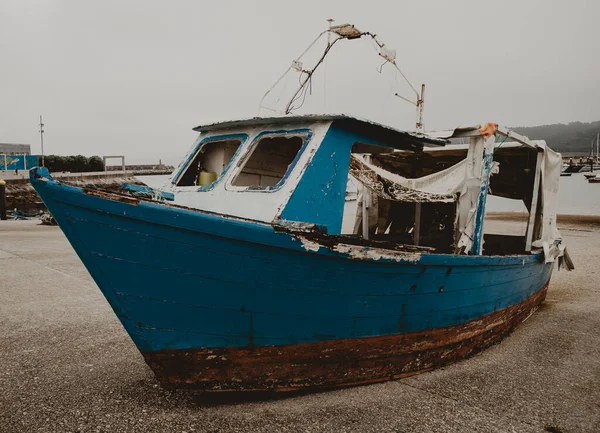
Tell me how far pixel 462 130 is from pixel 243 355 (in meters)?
3.76

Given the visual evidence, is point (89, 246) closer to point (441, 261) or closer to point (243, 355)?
point (243, 355)

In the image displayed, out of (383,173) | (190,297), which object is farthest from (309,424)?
(383,173)

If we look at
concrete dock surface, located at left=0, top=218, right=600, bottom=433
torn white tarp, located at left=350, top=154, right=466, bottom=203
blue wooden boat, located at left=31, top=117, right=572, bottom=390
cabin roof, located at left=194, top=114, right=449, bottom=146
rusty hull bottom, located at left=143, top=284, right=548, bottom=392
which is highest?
cabin roof, located at left=194, top=114, right=449, bottom=146

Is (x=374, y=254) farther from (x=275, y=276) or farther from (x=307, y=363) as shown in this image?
(x=307, y=363)

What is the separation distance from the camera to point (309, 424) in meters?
3.72

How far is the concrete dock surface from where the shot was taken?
375 centimetres

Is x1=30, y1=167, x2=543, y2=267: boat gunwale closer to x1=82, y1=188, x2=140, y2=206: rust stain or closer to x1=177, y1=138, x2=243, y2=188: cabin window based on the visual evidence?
x1=82, y1=188, x2=140, y2=206: rust stain

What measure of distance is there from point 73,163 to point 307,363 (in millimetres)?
54686

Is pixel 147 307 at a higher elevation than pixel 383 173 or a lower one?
lower

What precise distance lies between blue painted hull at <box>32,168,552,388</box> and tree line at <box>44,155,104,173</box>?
5008cm

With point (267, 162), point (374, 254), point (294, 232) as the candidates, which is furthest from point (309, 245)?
point (267, 162)

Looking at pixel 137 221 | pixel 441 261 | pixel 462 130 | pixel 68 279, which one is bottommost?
pixel 68 279

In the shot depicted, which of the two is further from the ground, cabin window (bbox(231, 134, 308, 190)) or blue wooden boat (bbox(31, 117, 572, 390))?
cabin window (bbox(231, 134, 308, 190))

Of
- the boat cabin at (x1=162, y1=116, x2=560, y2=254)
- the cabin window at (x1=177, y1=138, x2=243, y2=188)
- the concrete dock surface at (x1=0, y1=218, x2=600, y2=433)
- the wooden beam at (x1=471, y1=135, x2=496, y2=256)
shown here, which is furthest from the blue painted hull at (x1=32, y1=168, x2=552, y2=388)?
the cabin window at (x1=177, y1=138, x2=243, y2=188)
